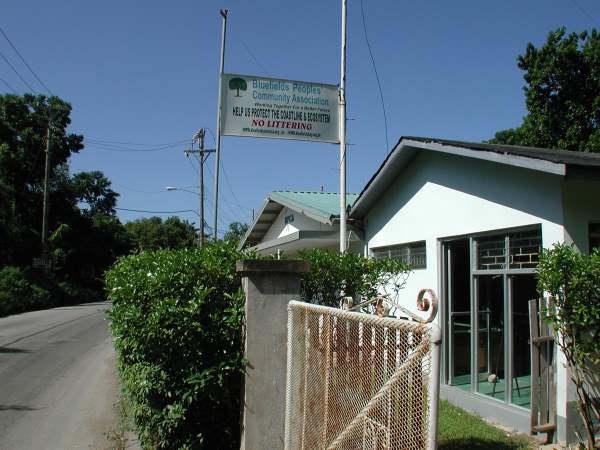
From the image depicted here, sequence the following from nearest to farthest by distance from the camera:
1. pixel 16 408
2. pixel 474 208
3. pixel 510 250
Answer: pixel 510 250, pixel 474 208, pixel 16 408

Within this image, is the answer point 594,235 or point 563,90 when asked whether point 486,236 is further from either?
point 563,90

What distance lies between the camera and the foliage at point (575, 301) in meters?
4.81

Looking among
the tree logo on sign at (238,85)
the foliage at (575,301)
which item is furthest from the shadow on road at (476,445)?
the tree logo on sign at (238,85)

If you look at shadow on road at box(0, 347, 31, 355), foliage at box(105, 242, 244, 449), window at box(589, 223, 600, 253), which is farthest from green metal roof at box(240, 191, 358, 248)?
shadow on road at box(0, 347, 31, 355)

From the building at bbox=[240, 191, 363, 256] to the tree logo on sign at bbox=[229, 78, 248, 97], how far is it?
2621 mm

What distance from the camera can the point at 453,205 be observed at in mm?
8289

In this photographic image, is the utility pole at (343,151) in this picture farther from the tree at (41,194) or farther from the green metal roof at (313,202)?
the tree at (41,194)

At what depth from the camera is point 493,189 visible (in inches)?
292

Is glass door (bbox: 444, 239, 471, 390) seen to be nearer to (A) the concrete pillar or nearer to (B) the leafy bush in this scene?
(A) the concrete pillar

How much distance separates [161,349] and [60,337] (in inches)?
532

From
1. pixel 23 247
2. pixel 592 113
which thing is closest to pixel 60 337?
pixel 592 113

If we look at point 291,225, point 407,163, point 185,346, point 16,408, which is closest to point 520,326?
point 407,163

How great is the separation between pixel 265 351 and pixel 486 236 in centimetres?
412

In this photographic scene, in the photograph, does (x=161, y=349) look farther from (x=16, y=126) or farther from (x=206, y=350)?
(x=16, y=126)
